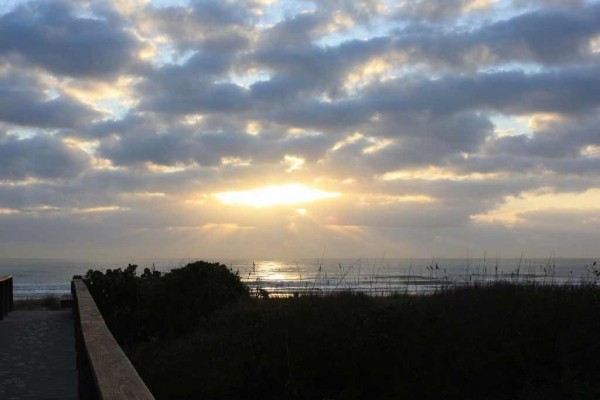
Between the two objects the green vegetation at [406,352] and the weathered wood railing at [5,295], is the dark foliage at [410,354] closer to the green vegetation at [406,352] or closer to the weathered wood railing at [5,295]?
the green vegetation at [406,352]

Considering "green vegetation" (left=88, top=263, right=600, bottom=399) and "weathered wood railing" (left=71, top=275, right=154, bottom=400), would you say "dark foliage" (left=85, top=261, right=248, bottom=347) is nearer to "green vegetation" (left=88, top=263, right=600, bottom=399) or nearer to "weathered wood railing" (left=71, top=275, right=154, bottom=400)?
"green vegetation" (left=88, top=263, right=600, bottom=399)

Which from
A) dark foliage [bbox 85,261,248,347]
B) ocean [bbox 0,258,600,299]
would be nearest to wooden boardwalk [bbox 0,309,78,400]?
dark foliage [bbox 85,261,248,347]

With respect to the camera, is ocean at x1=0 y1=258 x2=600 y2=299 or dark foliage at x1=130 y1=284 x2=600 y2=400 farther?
ocean at x1=0 y1=258 x2=600 y2=299

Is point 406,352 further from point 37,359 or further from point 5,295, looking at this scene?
point 5,295

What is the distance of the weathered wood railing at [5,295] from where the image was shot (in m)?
13.9

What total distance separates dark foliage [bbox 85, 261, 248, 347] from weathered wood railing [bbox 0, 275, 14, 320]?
1939 mm

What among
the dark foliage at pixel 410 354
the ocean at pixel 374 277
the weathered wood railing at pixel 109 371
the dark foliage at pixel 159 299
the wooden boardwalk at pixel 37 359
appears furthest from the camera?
the ocean at pixel 374 277

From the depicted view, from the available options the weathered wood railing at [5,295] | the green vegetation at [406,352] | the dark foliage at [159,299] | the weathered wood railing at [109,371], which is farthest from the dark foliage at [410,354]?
the weathered wood railing at [109,371]

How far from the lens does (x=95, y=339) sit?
425 centimetres

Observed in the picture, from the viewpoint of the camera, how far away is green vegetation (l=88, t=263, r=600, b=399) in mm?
10914

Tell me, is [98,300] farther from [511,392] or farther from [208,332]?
[511,392]

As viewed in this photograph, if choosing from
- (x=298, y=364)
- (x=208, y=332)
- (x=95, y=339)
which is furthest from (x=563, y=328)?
(x=95, y=339)

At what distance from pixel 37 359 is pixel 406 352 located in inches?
251

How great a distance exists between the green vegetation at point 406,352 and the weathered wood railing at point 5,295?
11.3 feet
